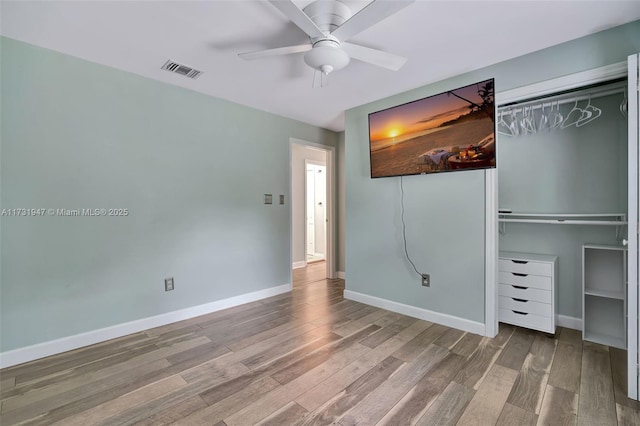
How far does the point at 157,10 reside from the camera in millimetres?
1846

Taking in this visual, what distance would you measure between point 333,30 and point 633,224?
7.11 ft

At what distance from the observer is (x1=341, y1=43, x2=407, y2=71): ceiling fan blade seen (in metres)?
1.94

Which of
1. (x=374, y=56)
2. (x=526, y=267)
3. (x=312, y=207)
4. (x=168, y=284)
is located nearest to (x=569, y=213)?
(x=526, y=267)

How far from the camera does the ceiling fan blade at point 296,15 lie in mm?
1450

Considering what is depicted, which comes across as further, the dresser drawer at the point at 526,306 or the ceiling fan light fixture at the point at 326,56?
the dresser drawer at the point at 526,306

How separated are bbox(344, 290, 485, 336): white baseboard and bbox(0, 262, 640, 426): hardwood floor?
0.10 meters

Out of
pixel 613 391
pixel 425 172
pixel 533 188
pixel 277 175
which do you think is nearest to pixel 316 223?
pixel 277 175

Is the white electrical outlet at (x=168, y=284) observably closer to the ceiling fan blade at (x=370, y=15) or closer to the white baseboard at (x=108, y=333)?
the white baseboard at (x=108, y=333)

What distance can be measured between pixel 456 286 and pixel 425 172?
116 centimetres

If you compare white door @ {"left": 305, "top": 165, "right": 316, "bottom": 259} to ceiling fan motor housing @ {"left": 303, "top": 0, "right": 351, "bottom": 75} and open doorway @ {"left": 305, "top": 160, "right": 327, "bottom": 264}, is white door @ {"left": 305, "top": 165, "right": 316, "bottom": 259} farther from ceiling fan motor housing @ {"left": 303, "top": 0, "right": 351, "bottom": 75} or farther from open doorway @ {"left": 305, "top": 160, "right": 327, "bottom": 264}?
ceiling fan motor housing @ {"left": 303, "top": 0, "right": 351, "bottom": 75}

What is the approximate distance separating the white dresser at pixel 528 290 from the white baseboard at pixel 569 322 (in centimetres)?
6

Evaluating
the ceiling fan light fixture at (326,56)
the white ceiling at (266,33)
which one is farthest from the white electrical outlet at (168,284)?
the ceiling fan light fixture at (326,56)

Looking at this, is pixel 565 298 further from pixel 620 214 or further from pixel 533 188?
pixel 533 188

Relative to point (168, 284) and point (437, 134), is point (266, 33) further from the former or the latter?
point (168, 284)
